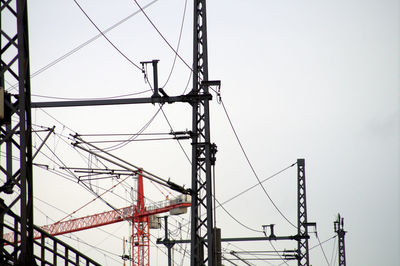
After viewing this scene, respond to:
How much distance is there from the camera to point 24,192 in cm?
1176

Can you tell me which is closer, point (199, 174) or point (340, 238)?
point (199, 174)

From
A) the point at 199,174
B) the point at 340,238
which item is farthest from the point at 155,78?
the point at 340,238

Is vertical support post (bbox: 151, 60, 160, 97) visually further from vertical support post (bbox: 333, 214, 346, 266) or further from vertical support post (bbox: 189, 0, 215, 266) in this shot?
vertical support post (bbox: 333, 214, 346, 266)

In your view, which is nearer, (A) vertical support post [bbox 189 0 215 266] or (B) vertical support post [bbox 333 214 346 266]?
(A) vertical support post [bbox 189 0 215 266]

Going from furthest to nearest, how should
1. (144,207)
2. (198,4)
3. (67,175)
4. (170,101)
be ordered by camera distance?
(144,207) → (67,175) → (198,4) → (170,101)

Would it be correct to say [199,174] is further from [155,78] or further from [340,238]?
[340,238]

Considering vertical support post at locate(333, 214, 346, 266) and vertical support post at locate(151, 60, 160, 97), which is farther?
vertical support post at locate(333, 214, 346, 266)

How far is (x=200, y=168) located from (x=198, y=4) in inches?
206

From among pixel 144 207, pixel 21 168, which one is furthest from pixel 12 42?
pixel 144 207

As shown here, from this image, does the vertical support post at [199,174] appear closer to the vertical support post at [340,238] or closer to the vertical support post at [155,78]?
the vertical support post at [155,78]

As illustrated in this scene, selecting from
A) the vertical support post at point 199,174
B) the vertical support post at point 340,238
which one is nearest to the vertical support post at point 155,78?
the vertical support post at point 199,174

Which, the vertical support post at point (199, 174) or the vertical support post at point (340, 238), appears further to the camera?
the vertical support post at point (340, 238)

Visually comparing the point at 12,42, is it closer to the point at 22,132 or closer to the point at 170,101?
the point at 22,132

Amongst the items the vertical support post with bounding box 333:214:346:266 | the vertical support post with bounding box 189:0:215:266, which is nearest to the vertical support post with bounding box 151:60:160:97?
the vertical support post with bounding box 189:0:215:266
